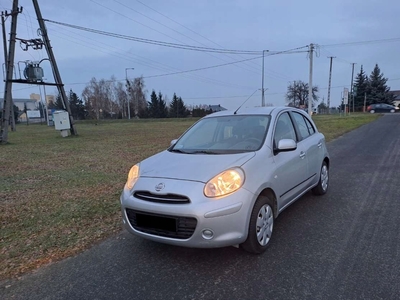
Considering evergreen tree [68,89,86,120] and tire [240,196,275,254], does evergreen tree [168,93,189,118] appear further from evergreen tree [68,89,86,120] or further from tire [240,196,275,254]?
tire [240,196,275,254]

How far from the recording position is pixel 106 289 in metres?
2.57

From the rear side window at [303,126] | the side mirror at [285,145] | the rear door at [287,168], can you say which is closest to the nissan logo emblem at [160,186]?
the rear door at [287,168]

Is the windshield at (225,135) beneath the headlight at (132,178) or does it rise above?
above

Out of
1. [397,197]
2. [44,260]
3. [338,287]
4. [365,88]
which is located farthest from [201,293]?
[365,88]

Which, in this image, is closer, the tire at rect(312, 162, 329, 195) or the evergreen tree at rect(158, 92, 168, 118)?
the tire at rect(312, 162, 329, 195)

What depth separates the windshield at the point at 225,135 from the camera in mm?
3559

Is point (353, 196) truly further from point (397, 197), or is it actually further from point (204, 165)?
point (204, 165)

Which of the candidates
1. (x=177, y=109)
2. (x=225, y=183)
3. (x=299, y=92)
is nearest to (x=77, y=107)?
(x=177, y=109)

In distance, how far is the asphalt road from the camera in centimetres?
246

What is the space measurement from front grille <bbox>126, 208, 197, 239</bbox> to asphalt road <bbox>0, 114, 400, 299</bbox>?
1.23ft

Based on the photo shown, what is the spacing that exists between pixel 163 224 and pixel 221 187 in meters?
0.67

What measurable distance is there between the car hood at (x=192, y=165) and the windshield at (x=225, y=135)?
221 millimetres

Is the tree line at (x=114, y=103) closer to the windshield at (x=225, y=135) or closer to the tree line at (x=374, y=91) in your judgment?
the tree line at (x=374, y=91)

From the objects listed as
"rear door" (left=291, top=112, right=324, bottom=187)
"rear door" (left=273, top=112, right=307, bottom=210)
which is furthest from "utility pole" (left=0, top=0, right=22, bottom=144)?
"rear door" (left=273, top=112, right=307, bottom=210)
